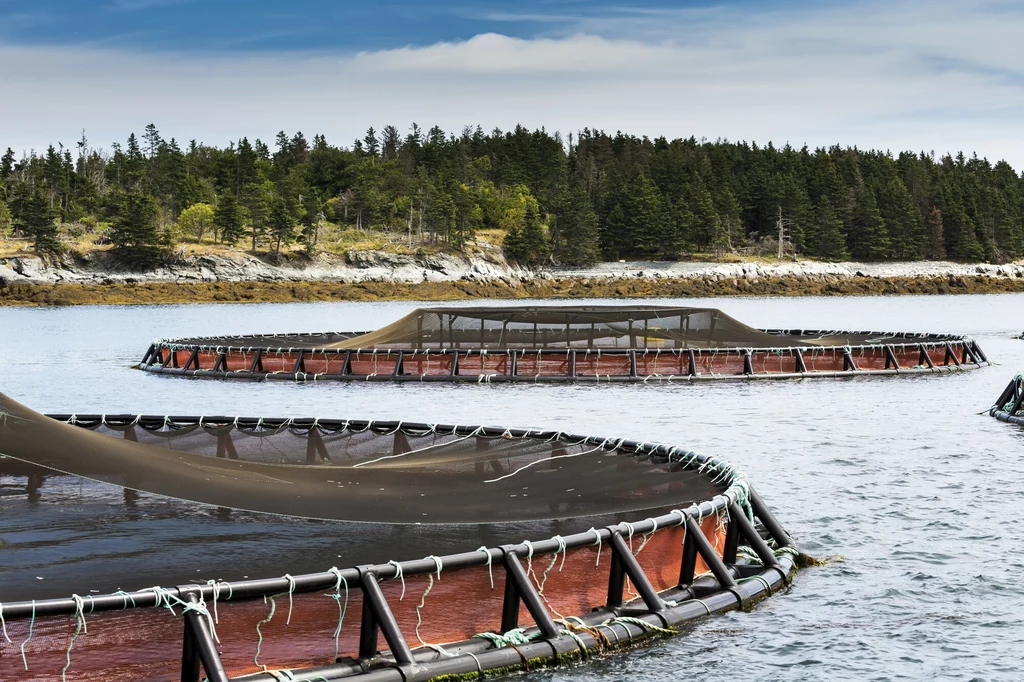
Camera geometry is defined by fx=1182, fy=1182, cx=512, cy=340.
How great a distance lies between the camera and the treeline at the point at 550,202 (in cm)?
14100

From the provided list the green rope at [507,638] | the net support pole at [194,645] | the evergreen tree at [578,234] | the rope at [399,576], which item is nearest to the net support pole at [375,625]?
the rope at [399,576]

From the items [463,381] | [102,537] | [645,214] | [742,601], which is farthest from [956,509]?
[645,214]

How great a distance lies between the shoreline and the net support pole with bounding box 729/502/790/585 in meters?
102

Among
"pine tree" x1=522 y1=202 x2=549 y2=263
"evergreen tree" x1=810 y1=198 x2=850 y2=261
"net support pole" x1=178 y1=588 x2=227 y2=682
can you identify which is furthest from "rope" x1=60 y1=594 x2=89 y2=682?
"evergreen tree" x1=810 y1=198 x2=850 y2=261

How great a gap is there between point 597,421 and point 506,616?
16134mm

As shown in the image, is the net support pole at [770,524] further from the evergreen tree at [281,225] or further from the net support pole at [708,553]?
the evergreen tree at [281,225]

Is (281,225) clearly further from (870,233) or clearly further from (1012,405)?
(1012,405)

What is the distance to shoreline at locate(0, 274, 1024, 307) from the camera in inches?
4277

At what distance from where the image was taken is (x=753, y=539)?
37.0 ft

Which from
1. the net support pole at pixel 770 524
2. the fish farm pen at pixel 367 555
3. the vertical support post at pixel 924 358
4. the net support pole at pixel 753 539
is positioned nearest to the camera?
the fish farm pen at pixel 367 555

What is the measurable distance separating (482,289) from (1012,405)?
11087 cm

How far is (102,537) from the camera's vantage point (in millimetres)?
10492

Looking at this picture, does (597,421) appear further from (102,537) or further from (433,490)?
(102,537)

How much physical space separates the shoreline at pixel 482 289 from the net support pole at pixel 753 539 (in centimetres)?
10168
